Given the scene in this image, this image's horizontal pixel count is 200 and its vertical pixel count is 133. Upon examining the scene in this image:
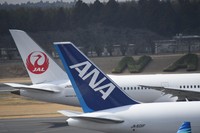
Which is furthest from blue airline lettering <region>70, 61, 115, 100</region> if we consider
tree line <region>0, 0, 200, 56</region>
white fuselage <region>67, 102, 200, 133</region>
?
tree line <region>0, 0, 200, 56</region>

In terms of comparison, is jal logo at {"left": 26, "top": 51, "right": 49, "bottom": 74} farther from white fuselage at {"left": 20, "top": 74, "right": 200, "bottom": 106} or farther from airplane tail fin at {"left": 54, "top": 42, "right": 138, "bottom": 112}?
airplane tail fin at {"left": 54, "top": 42, "right": 138, "bottom": 112}

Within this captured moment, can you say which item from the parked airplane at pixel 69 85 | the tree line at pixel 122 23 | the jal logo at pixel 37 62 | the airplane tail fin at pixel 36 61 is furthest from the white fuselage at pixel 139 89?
the tree line at pixel 122 23

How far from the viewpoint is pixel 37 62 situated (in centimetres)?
3406

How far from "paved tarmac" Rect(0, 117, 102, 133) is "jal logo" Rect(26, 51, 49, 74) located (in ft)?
10.5

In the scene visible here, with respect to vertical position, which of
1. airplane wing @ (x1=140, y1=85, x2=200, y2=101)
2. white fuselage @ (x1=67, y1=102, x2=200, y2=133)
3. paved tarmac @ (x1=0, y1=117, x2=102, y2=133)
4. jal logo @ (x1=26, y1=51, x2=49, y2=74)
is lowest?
paved tarmac @ (x1=0, y1=117, x2=102, y2=133)

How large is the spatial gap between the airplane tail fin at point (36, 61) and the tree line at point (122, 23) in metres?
40.7

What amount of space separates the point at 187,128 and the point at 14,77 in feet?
183

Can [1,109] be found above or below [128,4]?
below

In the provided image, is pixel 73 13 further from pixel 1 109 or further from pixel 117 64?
pixel 1 109

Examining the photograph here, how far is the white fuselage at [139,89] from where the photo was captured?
32.2m

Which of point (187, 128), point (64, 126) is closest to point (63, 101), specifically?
point (64, 126)

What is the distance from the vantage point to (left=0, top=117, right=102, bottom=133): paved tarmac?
1098 inches

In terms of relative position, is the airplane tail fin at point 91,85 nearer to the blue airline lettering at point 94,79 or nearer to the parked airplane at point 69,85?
the blue airline lettering at point 94,79

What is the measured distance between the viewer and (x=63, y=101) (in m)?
32.3
